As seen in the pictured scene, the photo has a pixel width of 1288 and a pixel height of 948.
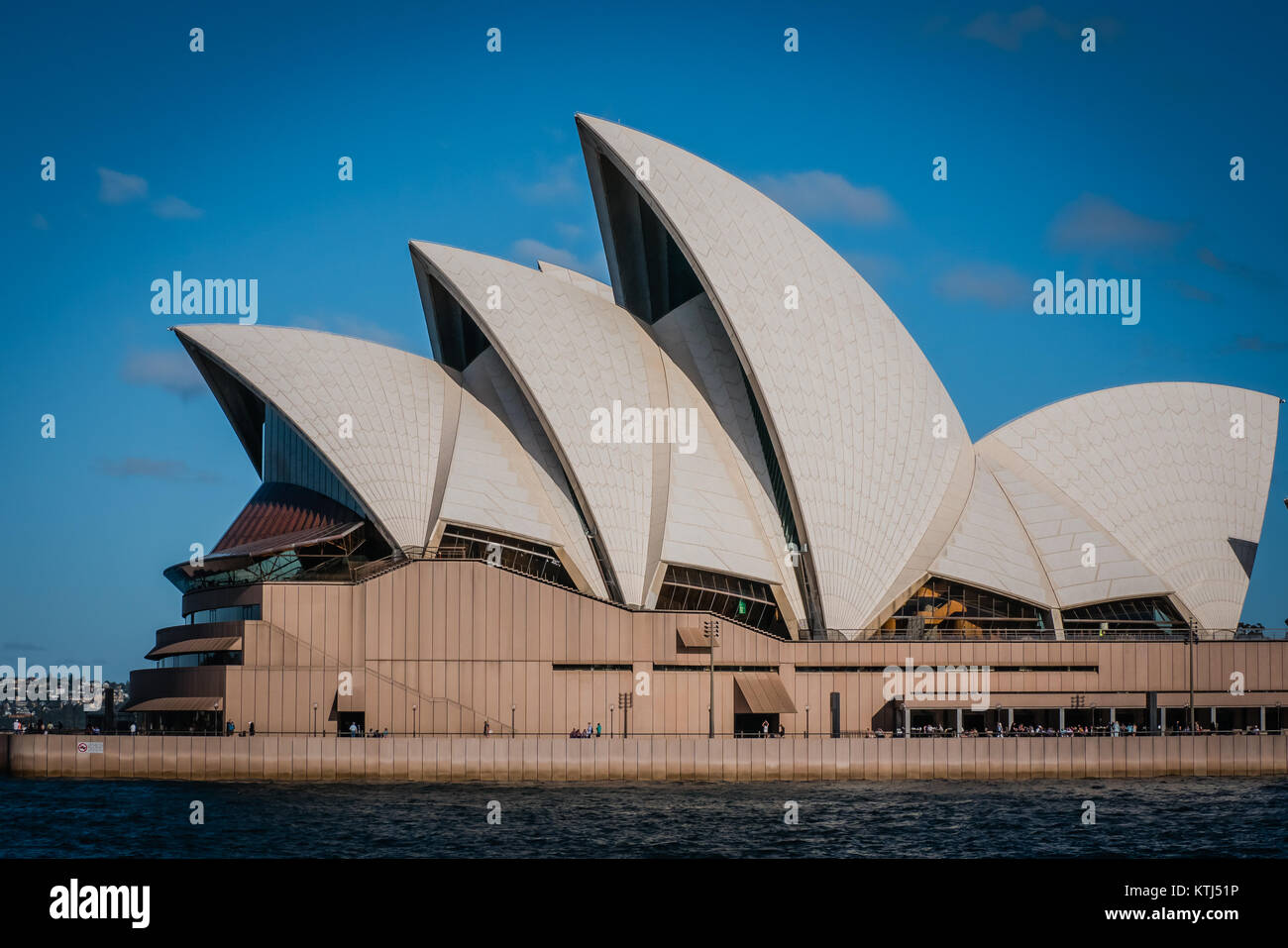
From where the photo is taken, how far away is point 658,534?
5550 centimetres

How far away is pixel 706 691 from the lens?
178 ft

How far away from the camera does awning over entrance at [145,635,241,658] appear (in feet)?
171

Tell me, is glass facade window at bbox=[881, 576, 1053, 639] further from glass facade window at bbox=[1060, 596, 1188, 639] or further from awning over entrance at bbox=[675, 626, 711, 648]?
awning over entrance at bbox=[675, 626, 711, 648]

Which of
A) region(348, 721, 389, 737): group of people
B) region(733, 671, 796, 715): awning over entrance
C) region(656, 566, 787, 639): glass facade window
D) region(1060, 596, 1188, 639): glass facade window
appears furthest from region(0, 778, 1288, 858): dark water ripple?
region(1060, 596, 1188, 639): glass facade window

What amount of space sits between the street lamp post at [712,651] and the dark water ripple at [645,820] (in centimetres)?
410

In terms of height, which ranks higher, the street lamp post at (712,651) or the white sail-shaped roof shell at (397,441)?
the white sail-shaped roof shell at (397,441)

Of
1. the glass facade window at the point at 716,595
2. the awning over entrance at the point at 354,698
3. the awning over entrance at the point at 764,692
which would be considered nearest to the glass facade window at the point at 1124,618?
the glass facade window at the point at 716,595

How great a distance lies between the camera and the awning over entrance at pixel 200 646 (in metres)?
52.2

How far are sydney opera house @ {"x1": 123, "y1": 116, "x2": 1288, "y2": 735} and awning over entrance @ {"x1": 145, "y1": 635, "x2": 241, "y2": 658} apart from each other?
0.70 ft

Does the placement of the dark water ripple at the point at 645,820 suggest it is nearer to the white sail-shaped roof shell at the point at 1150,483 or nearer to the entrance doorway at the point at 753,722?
the entrance doorway at the point at 753,722
